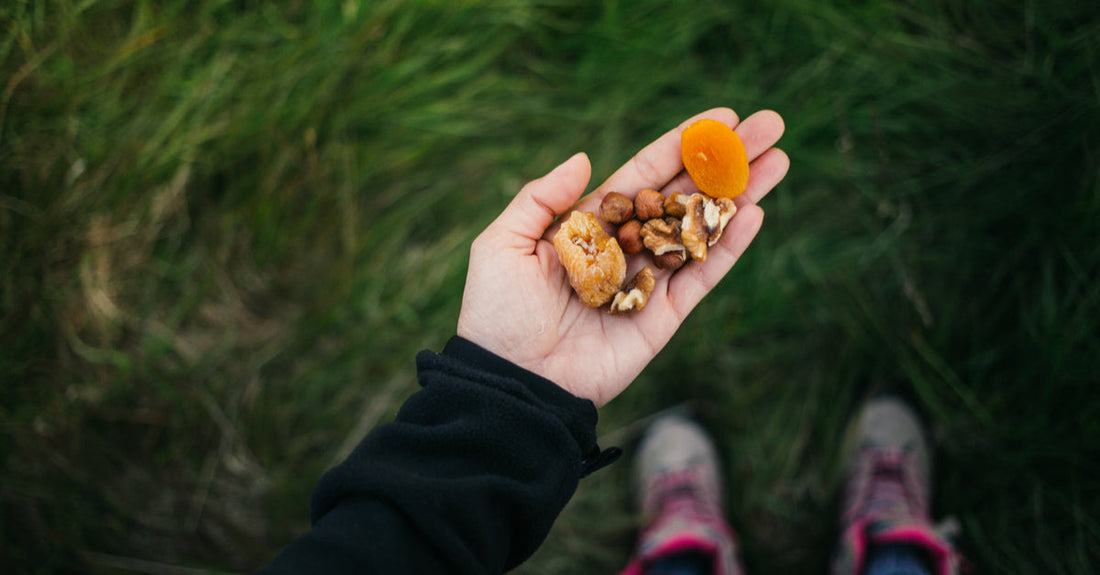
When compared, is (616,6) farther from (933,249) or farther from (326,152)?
(933,249)

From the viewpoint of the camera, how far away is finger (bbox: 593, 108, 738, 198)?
1.85 m

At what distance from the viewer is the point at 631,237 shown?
5.65ft

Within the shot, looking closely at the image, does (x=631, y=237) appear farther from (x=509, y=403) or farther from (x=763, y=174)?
(x=509, y=403)

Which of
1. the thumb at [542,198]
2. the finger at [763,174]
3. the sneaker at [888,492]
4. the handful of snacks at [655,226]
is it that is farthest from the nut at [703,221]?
the sneaker at [888,492]

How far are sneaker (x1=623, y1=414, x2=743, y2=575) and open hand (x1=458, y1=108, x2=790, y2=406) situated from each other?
0.75 m

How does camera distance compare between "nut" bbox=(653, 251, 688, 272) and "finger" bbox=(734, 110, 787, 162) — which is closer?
"nut" bbox=(653, 251, 688, 272)

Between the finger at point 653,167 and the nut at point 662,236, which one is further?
the finger at point 653,167

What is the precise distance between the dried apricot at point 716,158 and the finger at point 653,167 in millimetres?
92

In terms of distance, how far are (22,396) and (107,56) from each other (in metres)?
1.25

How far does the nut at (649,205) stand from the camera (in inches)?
68.7

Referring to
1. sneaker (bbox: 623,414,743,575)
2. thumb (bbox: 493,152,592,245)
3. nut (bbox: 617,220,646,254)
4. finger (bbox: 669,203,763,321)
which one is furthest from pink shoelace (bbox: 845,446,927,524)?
thumb (bbox: 493,152,592,245)

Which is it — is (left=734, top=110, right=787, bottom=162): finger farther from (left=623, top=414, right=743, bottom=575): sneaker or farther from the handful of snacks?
(left=623, top=414, right=743, bottom=575): sneaker

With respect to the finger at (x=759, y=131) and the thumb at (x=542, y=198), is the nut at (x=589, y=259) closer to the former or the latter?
the thumb at (x=542, y=198)

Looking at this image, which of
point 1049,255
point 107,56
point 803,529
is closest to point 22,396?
point 107,56
